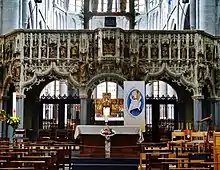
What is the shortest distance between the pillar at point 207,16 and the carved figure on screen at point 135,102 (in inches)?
332

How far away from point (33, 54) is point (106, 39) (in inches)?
151

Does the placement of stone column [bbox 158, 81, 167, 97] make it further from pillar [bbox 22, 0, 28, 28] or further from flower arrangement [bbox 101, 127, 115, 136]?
flower arrangement [bbox 101, 127, 115, 136]

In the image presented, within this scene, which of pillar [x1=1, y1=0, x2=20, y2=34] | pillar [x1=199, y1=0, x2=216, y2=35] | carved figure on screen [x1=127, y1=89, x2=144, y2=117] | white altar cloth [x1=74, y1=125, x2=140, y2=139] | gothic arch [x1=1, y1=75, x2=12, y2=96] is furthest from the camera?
pillar [x1=1, y1=0, x2=20, y2=34]

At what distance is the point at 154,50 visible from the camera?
2372cm

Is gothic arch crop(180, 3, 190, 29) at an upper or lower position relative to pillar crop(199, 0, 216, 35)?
upper

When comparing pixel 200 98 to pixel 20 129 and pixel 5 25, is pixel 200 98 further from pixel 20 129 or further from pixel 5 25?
pixel 5 25

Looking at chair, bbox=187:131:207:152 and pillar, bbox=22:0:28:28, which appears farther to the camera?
pillar, bbox=22:0:28:28

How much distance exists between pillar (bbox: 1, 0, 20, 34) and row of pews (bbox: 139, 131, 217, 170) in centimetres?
1262

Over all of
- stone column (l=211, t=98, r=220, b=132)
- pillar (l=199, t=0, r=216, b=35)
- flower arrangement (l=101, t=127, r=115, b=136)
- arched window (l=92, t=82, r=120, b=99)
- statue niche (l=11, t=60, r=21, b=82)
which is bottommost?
flower arrangement (l=101, t=127, r=115, b=136)

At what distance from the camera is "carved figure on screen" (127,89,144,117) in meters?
20.6

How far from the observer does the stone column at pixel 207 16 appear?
27.2 m

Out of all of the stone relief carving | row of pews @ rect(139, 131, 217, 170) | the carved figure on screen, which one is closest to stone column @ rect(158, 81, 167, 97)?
the stone relief carving

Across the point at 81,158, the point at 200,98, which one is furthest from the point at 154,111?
the point at 81,158

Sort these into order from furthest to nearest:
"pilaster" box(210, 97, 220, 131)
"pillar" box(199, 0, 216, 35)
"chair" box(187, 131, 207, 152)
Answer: "pillar" box(199, 0, 216, 35) → "pilaster" box(210, 97, 220, 131) → "chair" box(187, 131, 207, 152)
